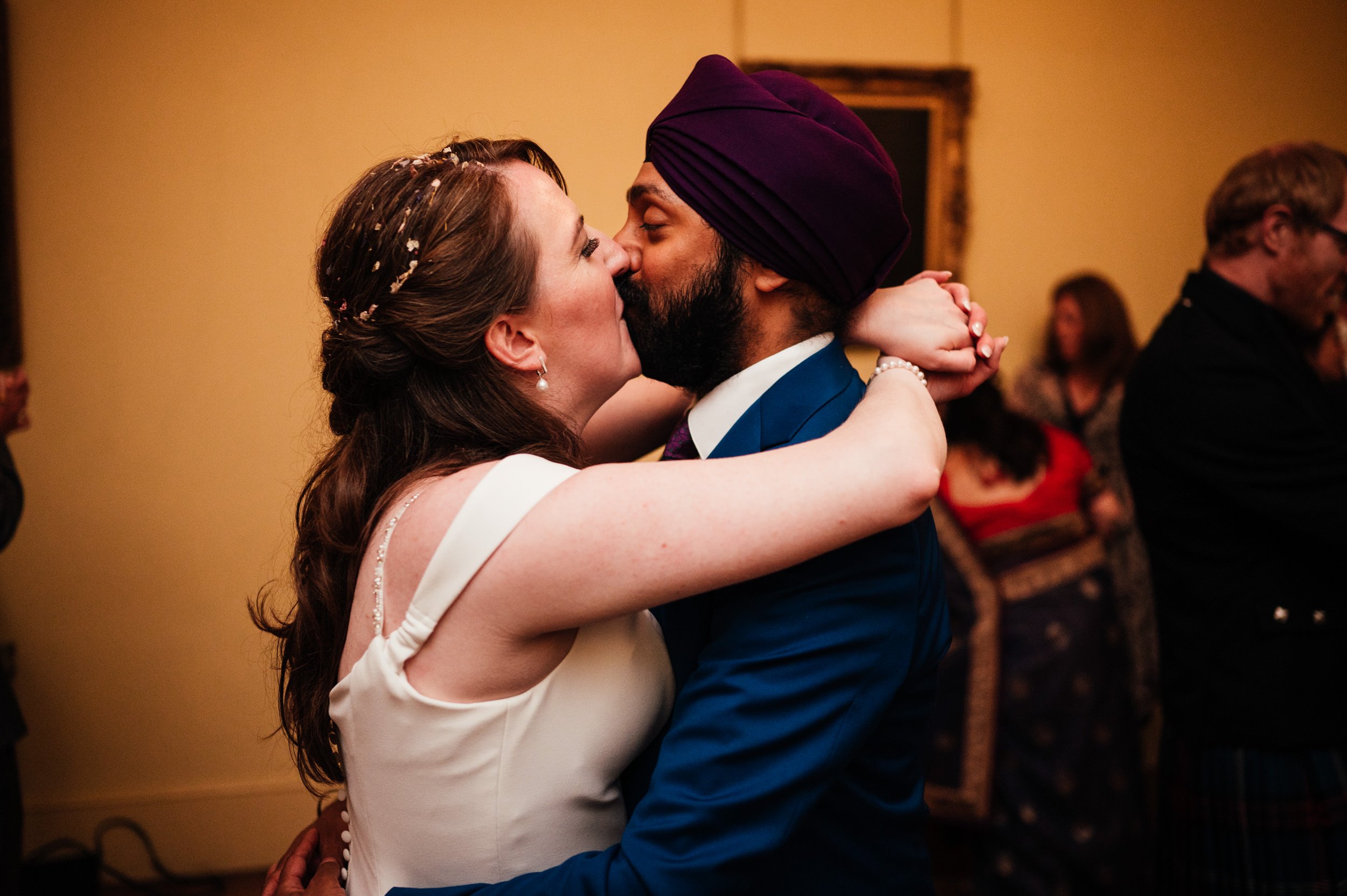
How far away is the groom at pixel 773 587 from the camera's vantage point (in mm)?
958

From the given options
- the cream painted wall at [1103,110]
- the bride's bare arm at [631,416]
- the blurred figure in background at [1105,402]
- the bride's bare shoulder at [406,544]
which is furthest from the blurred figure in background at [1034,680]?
the bride's bare shoulder at [406,544]

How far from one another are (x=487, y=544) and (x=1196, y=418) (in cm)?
178

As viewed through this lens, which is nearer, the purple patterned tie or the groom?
the groom

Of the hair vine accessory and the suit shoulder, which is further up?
the hair vine accessory

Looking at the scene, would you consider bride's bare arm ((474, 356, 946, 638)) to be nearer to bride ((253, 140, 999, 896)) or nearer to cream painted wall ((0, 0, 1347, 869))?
bride ((253, 140, 999, 896))

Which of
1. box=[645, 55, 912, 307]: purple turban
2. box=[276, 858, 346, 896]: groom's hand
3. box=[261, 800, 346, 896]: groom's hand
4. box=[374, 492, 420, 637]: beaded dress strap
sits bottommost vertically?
box=[261, 800, 346, 896]: groom's hand

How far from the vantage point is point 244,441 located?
11.2ft

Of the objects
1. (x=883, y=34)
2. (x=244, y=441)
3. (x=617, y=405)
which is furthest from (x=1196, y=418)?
(x=244, y=441)

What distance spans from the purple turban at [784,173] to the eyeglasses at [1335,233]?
147 centimetres

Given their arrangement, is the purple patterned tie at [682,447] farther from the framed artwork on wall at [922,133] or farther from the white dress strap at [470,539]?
the framed artwork on wall at [922,133]

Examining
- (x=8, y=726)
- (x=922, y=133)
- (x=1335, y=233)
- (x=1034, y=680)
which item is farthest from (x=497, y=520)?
(x=922, y=133)

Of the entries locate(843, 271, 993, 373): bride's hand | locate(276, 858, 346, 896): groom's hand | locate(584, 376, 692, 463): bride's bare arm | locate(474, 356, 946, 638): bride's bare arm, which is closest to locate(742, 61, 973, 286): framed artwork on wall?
locate(584, 376, 692, 463): bride's bare arm

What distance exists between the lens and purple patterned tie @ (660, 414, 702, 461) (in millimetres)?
1314

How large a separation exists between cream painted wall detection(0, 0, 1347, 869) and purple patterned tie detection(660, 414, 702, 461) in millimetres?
2271
